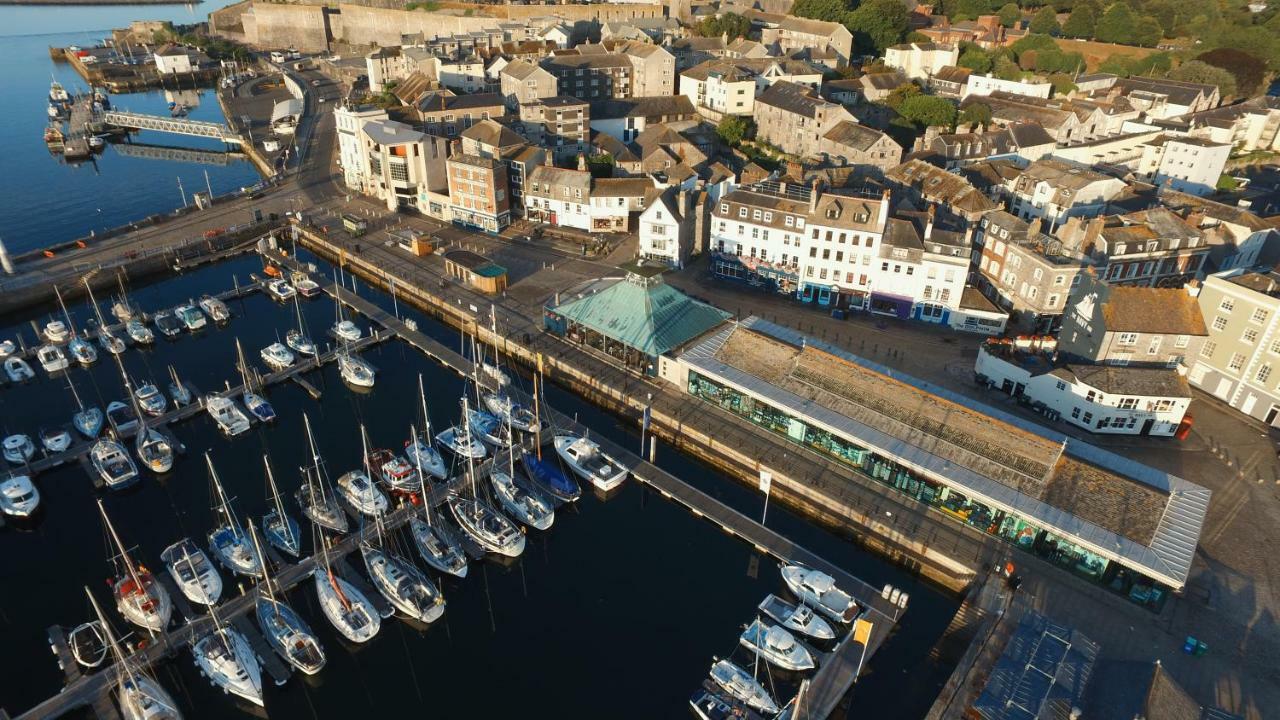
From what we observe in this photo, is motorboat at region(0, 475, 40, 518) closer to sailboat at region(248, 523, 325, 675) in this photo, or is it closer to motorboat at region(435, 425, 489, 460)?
sailboat at region(248, 523, 325, 675)

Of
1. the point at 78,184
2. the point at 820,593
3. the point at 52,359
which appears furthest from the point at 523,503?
the point at 78,184

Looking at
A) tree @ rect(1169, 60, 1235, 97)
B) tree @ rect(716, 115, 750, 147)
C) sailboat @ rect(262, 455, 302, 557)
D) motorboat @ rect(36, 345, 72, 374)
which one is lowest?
sailboat @ rect(262, 455, 302, 557)

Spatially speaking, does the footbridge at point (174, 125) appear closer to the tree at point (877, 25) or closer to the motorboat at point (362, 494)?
the motorboat at point (362, 494)

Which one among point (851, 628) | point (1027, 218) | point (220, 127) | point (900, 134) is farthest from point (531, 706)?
point (220, 127)

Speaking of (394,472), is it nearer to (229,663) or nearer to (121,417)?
(229,663)

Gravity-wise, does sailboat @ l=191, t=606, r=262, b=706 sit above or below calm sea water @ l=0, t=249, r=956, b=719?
above

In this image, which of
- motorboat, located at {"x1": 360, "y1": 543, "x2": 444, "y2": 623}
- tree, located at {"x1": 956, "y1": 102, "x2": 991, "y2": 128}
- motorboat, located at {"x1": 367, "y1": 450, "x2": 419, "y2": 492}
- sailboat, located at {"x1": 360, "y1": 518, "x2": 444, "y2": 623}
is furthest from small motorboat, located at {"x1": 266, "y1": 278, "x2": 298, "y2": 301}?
tree, located at {"x1": 956, "y1": 102, "x2": 991, "y2": 128}

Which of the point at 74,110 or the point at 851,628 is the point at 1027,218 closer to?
the point at 851,628

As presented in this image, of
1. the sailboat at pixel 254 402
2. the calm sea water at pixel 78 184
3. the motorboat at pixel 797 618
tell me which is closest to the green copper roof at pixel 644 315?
the motorboat at pixel 797 618
